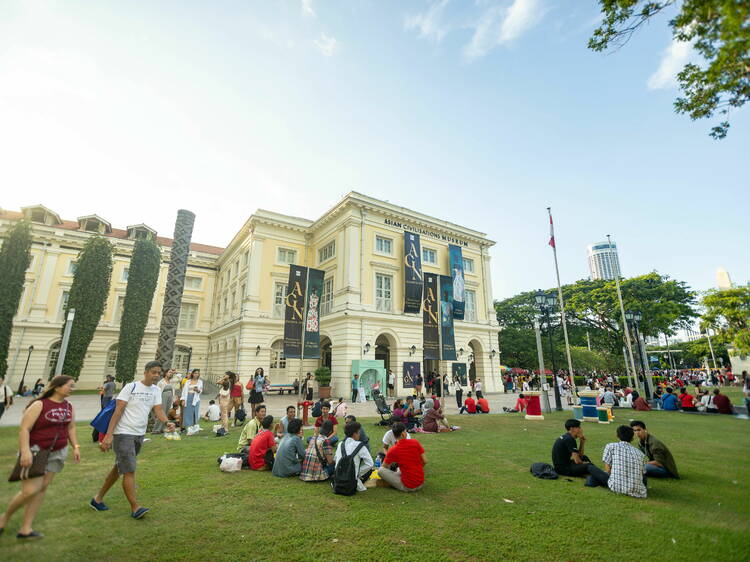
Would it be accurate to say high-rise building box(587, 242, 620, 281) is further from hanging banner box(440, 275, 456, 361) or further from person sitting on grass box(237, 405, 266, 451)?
person sitting on grass box(237, 405, 266, 451)

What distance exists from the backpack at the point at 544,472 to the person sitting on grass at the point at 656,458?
1.64 meters

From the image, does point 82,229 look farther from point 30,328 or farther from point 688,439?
point 688,439

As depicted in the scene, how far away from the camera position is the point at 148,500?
4.70 meters

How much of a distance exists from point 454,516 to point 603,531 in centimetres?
162

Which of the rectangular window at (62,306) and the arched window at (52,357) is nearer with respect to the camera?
the arched window at (52,357)

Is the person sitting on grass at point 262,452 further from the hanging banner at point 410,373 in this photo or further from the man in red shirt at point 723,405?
the man in red shirt at point 723,405

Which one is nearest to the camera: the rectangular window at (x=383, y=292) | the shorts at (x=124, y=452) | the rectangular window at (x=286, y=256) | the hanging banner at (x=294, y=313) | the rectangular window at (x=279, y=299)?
the shorts at (x=124, y=452)

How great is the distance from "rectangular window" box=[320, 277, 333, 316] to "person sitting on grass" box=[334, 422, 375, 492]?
18752 mm

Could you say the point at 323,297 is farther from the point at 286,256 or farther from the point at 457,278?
the point at 457,278

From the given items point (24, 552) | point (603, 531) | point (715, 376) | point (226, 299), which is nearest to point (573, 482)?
point (603, 531)

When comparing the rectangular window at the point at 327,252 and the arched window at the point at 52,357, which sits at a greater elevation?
the rectangular window at the point at 327,252

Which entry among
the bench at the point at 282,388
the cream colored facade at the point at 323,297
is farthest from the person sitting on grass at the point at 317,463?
the bench at the point at 282,388

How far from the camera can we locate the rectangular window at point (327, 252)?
84.4 ft

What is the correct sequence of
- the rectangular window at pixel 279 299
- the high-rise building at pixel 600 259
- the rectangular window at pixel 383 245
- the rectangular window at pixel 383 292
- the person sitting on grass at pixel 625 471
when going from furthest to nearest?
the high-rise building at pixel 600 259
the rectangular window at pixel 279 299
the rectangular window at pixel 383 245
the rectangular window at pixel 383 292
the person sitting on grass at pixel 625 471
